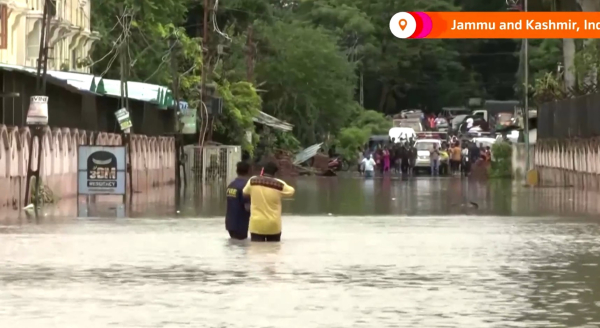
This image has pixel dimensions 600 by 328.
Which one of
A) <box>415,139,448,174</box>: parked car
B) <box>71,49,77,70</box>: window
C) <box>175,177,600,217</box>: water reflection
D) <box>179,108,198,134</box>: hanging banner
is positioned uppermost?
<box>71,49,77,70</box>: window

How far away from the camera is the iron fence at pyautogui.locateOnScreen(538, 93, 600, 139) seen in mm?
48594

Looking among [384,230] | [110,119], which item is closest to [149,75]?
[110,119]

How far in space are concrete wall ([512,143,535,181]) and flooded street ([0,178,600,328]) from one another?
3316 cm

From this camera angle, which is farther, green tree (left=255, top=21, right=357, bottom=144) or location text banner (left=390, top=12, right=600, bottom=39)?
green tree (left=255, top=21, right=357, bottom=144)

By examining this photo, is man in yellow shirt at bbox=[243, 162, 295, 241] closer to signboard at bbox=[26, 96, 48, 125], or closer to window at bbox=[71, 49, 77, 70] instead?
signboard at bbox=[26, 96, 48, 125]

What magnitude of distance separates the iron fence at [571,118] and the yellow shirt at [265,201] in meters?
28.3

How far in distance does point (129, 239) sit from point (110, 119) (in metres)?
27.9

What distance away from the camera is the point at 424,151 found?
251ft

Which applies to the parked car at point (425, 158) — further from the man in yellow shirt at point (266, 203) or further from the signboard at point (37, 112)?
the man in yellow shirt at point (266, 203)

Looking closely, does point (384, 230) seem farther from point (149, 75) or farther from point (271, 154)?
point (271, 154)

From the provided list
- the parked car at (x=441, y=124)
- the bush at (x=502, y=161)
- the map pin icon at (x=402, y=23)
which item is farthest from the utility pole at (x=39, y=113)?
the parked car at (x=441, y=124)

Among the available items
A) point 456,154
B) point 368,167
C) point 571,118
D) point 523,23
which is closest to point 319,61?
point 456,154

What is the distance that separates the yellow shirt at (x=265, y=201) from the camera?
20.5m

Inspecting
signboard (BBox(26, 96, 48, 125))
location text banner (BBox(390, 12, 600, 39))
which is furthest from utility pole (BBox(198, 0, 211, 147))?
signboard (BBox(26, 96, 48, 125))
